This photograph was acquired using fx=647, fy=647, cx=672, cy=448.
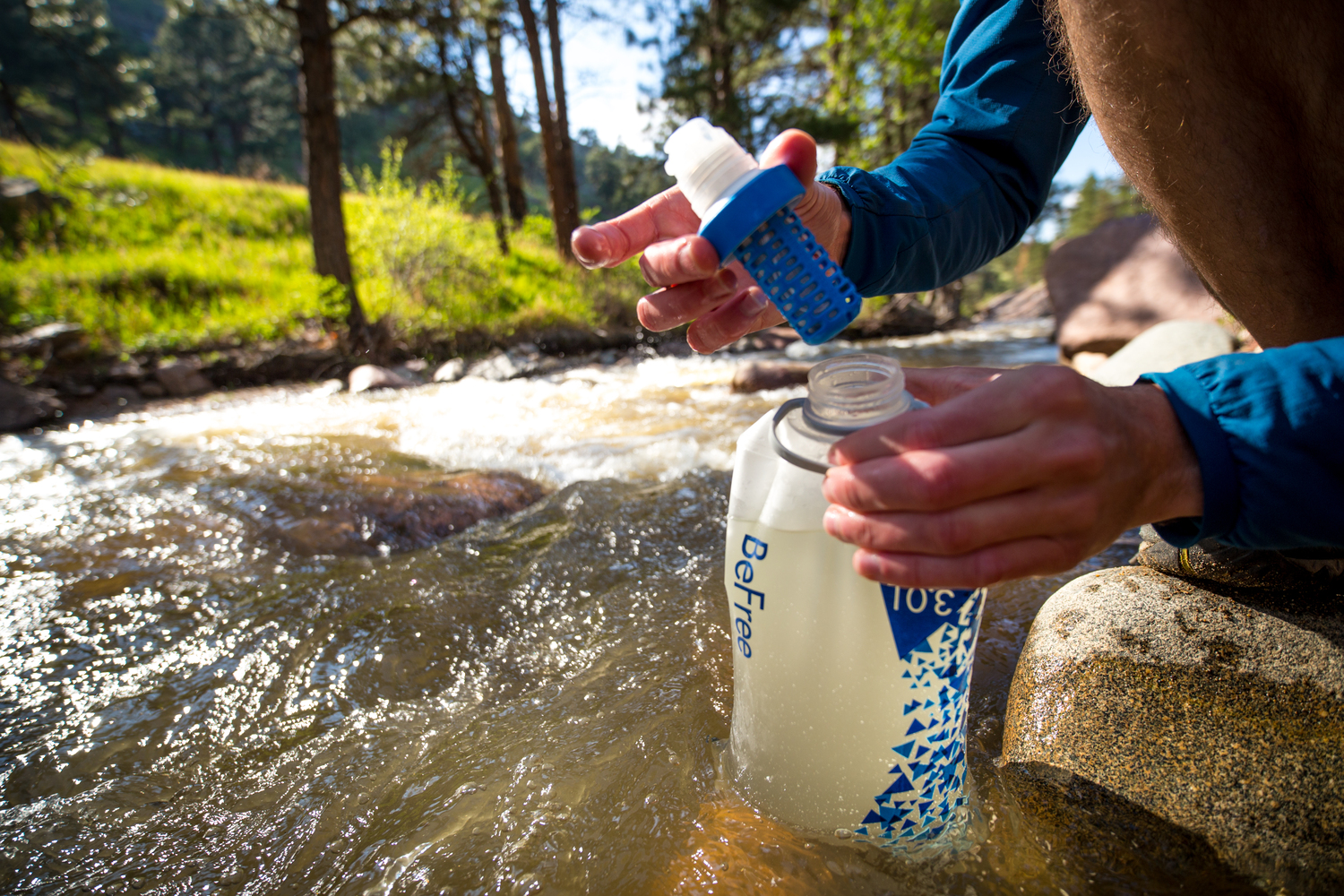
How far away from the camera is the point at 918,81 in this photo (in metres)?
13.1

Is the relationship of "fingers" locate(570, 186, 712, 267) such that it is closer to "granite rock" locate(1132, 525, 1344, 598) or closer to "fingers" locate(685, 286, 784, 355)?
"fingers" locate(685, 286, 784, 355)

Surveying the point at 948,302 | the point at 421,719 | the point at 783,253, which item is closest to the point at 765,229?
the point at 783,253

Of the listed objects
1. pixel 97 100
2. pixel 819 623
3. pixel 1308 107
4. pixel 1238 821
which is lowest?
pixel 1238 821

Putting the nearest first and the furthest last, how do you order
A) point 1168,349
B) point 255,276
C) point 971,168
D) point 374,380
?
point 971,168, point 1168,349, point 374,380, point 255,276

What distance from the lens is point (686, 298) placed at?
144 centimetres

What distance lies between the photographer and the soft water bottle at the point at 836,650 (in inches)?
39.7

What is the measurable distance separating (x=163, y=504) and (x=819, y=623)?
3612 millimetres

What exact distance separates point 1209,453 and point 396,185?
1097cm

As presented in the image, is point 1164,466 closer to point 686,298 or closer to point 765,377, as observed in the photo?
point 686,298

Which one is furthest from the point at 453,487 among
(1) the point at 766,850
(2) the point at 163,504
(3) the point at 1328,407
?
(3) the point at 1328,407

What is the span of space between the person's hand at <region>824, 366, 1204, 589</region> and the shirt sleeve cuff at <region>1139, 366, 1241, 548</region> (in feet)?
0.19

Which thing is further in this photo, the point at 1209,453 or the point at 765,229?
the point at 765,229

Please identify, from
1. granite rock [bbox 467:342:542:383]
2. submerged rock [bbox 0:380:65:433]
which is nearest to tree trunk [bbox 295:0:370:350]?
granite rock [bbox 467:342:542:383]

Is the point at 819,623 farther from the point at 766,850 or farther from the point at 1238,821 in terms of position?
the point at 1238,821
